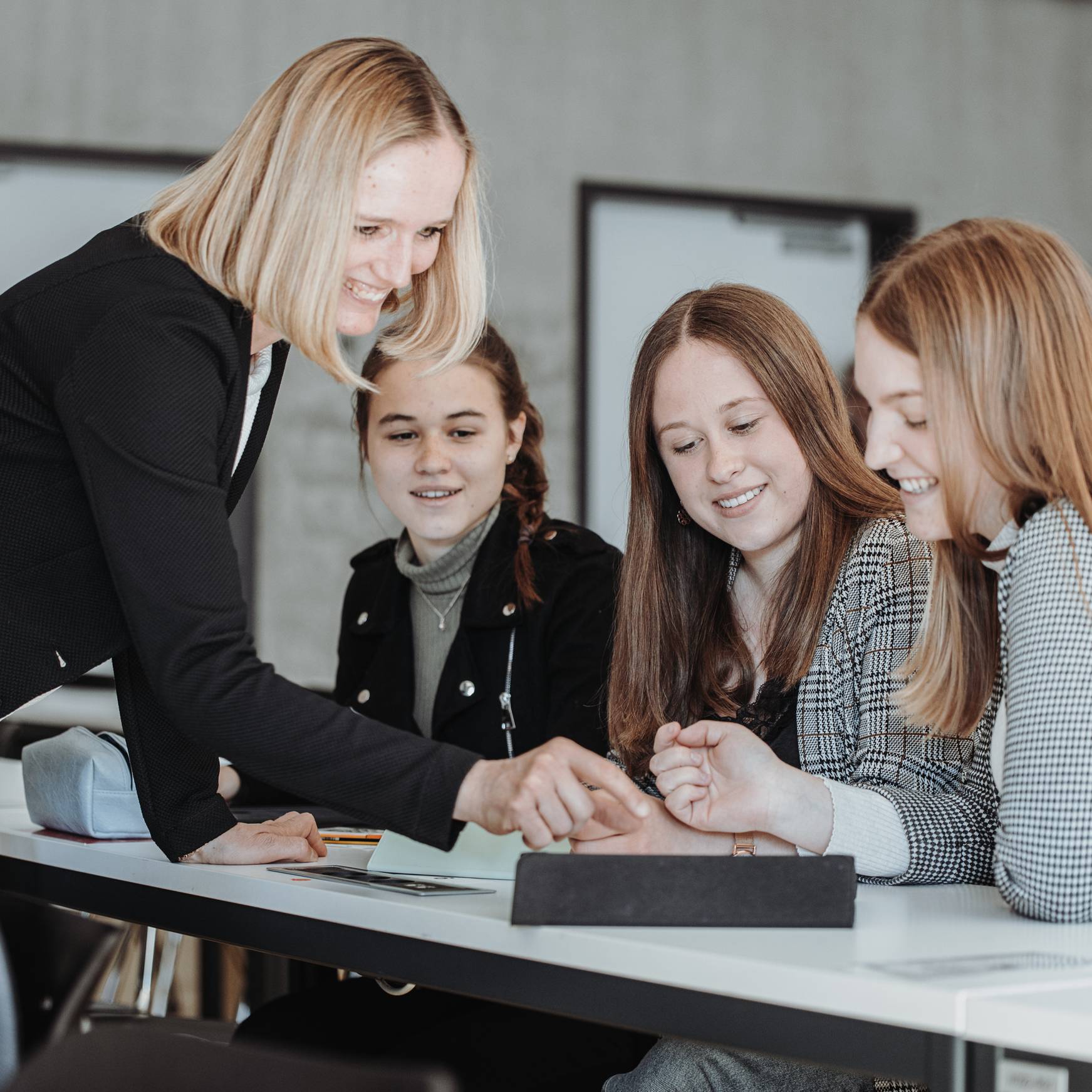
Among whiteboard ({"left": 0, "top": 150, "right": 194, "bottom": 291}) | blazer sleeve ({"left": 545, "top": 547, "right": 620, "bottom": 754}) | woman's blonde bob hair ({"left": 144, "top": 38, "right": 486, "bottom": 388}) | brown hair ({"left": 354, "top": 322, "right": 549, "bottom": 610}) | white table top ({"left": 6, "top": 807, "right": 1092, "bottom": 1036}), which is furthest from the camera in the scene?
whiteboard ({"left": 0, "top": 150, "right": 194, "bottom": 291})

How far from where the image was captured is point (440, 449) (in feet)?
7.55

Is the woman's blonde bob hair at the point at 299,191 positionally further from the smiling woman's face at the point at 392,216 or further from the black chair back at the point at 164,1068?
the black chair back at the point at 164,1068

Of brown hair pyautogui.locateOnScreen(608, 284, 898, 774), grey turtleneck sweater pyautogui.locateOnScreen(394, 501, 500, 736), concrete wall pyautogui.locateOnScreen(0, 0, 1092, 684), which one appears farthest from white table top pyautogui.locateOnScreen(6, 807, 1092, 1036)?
concrete wall pyautogui.locateOnScreen(0, 0, 1092, 684)

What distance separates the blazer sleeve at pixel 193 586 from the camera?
4.04 feet

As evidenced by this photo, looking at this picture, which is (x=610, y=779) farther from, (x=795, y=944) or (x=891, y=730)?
(x=891, y=730)

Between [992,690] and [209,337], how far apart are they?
785 millimetres

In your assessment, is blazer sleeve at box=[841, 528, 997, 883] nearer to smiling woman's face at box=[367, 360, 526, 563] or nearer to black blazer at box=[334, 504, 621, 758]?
black blazer at box=[334, 504, 621, 758]

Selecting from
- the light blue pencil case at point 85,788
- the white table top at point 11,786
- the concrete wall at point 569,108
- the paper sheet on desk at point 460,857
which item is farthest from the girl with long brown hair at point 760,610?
the concrete wall at point 569,108

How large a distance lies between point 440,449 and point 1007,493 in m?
1.21

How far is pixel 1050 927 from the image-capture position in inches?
43.8

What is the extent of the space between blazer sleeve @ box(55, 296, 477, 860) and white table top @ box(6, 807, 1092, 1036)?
0.26 feet

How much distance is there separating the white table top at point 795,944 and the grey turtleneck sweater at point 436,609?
2.86ft

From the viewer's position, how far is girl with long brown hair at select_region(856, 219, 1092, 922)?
1.12 metres

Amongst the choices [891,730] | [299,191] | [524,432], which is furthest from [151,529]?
[524,432]
